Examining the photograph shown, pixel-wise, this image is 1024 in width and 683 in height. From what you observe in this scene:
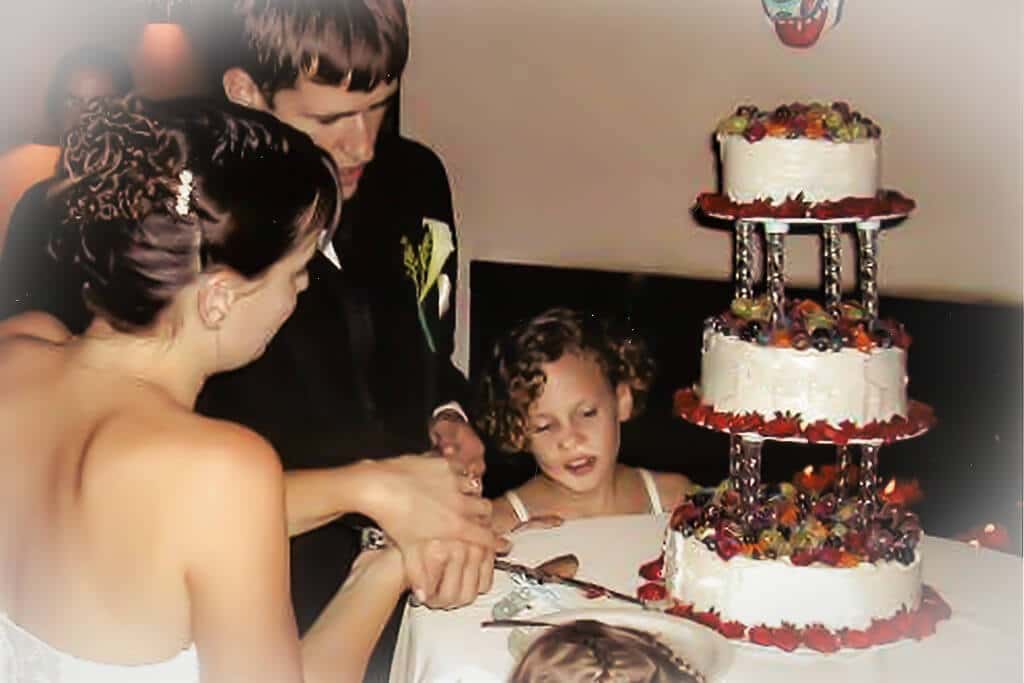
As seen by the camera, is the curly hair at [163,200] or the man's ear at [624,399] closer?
the curly hair at [163,200]

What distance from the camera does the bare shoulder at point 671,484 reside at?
7.27 ft

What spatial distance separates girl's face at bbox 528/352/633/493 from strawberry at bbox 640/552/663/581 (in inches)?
8.0

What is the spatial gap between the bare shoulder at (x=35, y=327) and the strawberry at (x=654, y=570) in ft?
2.65

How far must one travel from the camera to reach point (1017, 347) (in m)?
2.07

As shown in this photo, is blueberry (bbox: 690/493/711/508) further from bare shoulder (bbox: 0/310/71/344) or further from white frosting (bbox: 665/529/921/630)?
bare shoulder (bbox: 0/310/71/344)

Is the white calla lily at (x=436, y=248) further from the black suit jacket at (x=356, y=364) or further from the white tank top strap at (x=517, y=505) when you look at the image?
the white tank top strap at (x=517, y=505)

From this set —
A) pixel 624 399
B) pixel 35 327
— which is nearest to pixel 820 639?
pixel 624 399

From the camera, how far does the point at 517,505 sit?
7.16 ft

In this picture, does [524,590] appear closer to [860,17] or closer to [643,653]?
[643,653]

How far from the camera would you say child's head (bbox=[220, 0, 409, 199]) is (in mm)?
1947

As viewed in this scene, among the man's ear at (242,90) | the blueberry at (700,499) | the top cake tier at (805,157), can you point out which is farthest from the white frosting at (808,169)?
the man's ear at (242,90)

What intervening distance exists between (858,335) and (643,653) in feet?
A: 1.56

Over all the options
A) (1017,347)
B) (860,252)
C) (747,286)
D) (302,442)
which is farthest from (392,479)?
(1017,347)

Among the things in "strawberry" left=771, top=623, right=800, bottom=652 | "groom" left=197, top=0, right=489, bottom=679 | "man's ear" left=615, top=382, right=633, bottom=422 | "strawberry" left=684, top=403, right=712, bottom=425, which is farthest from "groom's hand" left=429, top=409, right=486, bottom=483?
"strawberry" left=771, top=623, right=800, bottom=652
